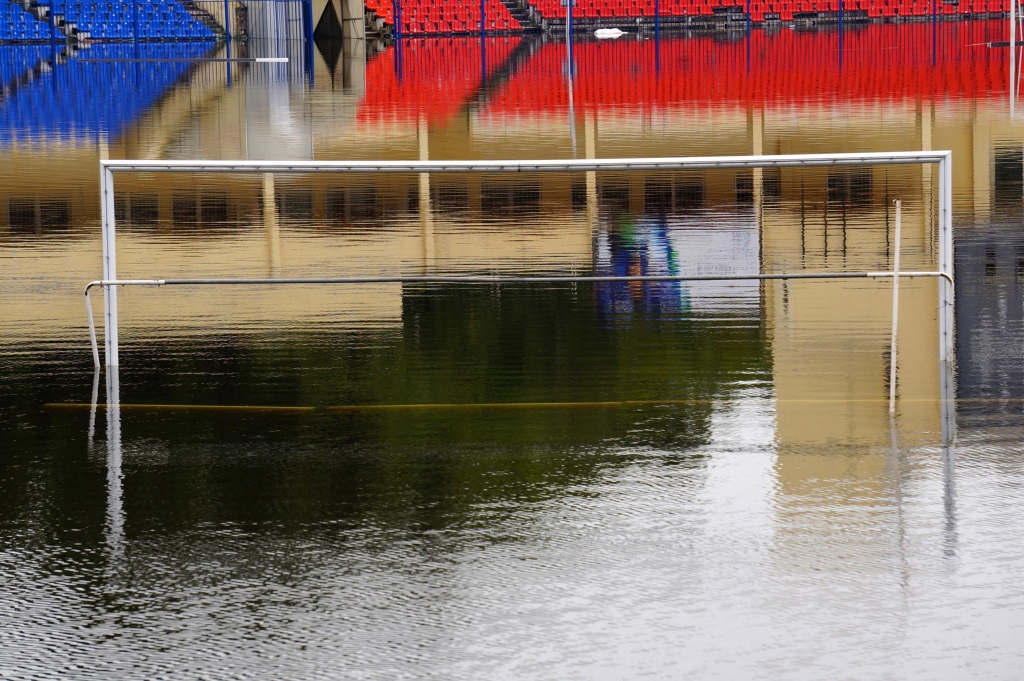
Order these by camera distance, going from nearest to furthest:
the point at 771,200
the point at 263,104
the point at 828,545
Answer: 1. the point at 828,545
2. the point at 771,200
3. the point at 263,104

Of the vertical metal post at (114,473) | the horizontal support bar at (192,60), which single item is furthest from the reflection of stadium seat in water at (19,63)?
the vertical metal post at (114,473)

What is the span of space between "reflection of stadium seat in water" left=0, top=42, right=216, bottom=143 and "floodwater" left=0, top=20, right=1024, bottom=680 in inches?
250

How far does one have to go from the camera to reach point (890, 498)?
6184 mm

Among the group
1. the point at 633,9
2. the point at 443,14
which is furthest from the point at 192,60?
the point at 633,9

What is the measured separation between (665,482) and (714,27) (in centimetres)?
5476

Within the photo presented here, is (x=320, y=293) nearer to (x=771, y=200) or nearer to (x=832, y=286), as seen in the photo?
(x=832, y=286)

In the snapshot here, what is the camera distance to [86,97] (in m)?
31.1

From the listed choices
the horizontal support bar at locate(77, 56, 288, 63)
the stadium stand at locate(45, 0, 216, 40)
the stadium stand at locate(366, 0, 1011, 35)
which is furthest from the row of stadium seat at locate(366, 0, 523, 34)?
the horizontal support bar at locate(77, 56, 288, 63)

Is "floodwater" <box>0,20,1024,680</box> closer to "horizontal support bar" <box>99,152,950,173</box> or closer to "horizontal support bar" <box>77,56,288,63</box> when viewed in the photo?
Result: "horizontal support bar" <box>99,152,950,173</box>

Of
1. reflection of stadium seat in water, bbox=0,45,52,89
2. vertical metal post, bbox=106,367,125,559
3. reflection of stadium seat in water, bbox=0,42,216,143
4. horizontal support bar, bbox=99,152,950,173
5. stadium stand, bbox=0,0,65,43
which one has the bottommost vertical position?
vertical metal post, bbox=106,367,125,559

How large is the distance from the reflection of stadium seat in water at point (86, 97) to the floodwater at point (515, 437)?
6.35 metres

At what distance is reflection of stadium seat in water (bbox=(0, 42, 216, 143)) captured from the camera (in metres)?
24.8

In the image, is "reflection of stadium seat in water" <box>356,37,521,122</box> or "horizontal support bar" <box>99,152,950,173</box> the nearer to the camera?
"horizontal support bar" <box>99,152,950,173</box>

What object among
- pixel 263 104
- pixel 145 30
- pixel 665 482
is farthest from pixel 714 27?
pixel 665 482
